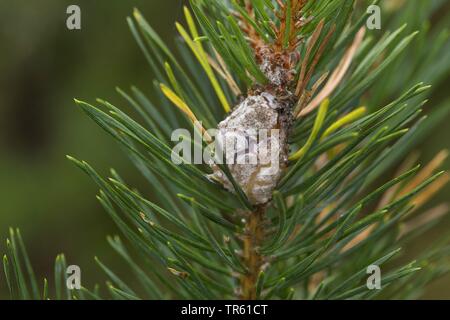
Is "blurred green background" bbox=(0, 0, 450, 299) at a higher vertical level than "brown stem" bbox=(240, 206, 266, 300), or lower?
higher

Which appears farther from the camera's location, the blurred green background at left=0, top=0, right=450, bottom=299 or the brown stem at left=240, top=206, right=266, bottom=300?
the blurred green background at left=0, top=0, right=450, bottom=299

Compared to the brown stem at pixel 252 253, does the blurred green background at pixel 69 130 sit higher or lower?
higher

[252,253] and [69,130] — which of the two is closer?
[252,253]

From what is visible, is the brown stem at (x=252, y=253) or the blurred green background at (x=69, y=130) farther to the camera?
the blurred green background at (x=69, y=130)

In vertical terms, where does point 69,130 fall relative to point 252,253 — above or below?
above

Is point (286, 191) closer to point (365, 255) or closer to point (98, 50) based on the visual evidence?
point (365, 255)
